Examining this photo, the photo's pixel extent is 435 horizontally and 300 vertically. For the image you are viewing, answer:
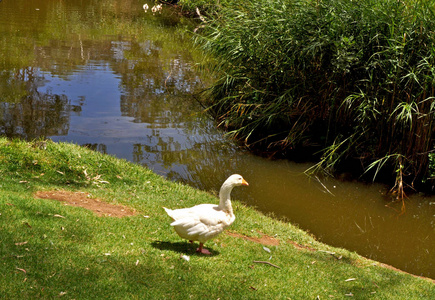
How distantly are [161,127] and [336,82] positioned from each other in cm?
464

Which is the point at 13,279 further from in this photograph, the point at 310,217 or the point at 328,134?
the point at 328,134

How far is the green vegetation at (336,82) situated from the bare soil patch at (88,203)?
196 inches

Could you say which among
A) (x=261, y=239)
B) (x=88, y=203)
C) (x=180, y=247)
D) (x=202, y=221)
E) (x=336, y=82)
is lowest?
(x=261, y=239)

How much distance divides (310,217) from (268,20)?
4.79 m

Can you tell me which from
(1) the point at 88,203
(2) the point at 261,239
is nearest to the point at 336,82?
(2) the point at 261,239

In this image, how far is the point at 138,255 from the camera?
5629 mm

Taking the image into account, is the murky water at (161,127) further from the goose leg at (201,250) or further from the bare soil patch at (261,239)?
the goose leg at (201,250)

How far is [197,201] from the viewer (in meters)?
8.46

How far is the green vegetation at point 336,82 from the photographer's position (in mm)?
10094

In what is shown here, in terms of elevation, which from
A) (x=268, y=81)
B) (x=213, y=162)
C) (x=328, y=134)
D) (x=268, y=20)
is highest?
(x=268, y=20)

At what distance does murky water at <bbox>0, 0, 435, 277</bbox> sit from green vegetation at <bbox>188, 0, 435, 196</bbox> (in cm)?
69

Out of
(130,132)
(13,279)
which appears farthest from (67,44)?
(13,279)

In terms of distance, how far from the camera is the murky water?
369 inches

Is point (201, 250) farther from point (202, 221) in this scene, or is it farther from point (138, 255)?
point (138, 255)
